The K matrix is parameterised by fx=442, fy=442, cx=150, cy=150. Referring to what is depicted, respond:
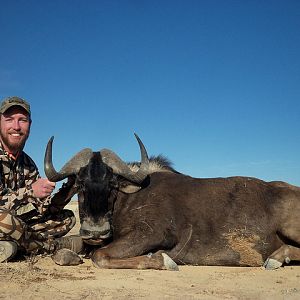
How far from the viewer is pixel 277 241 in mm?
6969

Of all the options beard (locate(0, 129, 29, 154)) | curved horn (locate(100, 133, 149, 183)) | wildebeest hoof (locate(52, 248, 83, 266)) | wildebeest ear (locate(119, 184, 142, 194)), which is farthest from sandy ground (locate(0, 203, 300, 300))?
beard (locate(0, 129, 29, 154))

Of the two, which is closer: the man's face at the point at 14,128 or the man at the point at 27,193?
the man at the point at 27,193

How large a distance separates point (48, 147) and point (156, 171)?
197 cm

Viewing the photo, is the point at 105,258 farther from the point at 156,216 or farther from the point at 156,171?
the point at 156,171

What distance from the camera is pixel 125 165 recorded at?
6.91 metres

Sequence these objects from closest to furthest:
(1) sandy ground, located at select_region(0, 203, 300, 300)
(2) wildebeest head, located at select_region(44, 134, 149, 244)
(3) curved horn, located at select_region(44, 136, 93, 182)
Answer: (1) sandy ground, located at select_region(0, 203, 300, 300), (2) wildebeest head, located at select_region(44, 134, 149, 244), (3) curved horn, located at select_region(44, 136, 93, 182)

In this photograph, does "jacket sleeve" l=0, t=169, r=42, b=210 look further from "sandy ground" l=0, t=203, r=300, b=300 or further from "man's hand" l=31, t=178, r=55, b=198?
"sandy ground" l=0, t=203, r=300, b=300

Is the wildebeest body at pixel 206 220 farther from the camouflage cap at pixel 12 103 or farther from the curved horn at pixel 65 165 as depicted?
the camouflage cap at pixel 12 103

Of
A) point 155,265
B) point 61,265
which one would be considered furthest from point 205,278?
point 61,265

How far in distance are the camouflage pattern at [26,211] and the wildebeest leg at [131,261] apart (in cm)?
111

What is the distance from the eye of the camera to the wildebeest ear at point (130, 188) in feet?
22.8

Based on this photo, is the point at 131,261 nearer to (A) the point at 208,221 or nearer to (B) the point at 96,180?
(B) the point at 96,180

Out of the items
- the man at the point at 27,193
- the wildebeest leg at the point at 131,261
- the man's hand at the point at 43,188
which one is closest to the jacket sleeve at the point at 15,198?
the man at the point at 27,193

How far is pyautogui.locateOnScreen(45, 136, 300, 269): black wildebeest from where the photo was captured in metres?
6.34
